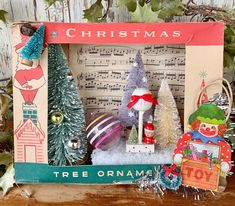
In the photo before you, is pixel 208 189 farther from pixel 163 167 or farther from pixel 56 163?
pixel 56 163

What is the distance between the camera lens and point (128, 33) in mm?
752

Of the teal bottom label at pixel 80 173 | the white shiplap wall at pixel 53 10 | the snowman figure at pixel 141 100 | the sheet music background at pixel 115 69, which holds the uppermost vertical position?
the white shiplap wall at pixel 53 10

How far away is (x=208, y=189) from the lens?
0.73m

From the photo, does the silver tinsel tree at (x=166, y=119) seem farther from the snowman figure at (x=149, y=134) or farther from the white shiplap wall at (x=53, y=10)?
the white shiplap wall at (x=53, y=10)

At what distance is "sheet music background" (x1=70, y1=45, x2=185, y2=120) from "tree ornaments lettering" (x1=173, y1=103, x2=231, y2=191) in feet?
0.37

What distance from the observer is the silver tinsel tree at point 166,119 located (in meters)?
0.80

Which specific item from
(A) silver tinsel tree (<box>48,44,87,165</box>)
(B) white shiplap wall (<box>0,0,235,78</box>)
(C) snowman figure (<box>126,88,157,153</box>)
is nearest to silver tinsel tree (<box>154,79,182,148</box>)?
(C) snowman figure (<box>126,88,157,153</box>)

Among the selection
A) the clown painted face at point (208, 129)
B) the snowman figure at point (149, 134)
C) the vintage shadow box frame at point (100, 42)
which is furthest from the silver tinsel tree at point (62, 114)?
the clown painted face at point (208, 129)

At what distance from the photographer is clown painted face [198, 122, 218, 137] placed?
73cm

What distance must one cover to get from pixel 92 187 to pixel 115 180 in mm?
45

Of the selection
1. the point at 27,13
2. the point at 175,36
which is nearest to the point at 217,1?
the point at 175,36

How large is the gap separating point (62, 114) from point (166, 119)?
198 millimetres

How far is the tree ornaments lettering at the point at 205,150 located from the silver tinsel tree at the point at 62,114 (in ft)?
0.63

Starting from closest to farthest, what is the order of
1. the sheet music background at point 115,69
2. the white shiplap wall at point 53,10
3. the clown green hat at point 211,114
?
the clown green hat at point 211,114 → the sheet music background at point 115,69 → the white shiplap wall at point 53,10
